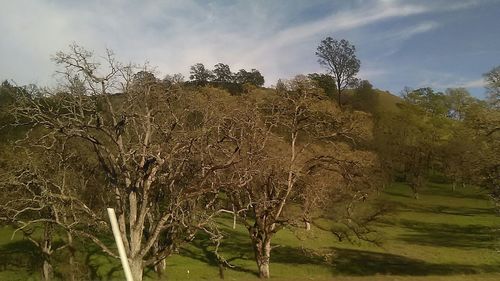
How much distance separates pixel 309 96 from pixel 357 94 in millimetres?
82218

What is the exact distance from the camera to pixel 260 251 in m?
32.9

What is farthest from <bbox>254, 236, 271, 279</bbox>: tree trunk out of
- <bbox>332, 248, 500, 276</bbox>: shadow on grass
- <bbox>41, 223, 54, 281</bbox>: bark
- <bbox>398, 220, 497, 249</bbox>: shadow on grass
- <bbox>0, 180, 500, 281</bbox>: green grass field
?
<bbox>398, 220, 497, 249</bbox>: shadow on grass

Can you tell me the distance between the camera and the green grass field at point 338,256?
3694 centimetres

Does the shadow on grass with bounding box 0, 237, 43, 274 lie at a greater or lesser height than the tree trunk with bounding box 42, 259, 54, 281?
lesser

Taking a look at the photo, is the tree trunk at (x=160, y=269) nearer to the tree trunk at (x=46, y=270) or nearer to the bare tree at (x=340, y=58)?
the tree trunk at (x=46, y=270)

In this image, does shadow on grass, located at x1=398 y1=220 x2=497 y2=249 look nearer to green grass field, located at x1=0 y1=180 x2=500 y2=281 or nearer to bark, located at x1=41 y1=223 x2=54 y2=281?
green grass field, located at x1=0 y1=180 x2=500 y2=281

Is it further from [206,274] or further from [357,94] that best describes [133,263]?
[357,94]

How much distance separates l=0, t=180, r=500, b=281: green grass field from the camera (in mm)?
36938

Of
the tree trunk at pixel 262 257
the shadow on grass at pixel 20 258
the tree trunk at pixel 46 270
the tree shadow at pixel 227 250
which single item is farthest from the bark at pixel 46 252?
the tree trunk at pixel 262 257

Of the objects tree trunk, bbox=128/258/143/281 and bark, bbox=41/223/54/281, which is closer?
tree trunk, bbox=128/258/143/281

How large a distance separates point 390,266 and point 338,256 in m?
4.77

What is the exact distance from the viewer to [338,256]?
44125mm

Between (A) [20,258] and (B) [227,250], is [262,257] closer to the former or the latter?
(B) [227,250]

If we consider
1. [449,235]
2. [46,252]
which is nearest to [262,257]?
[46,252]
